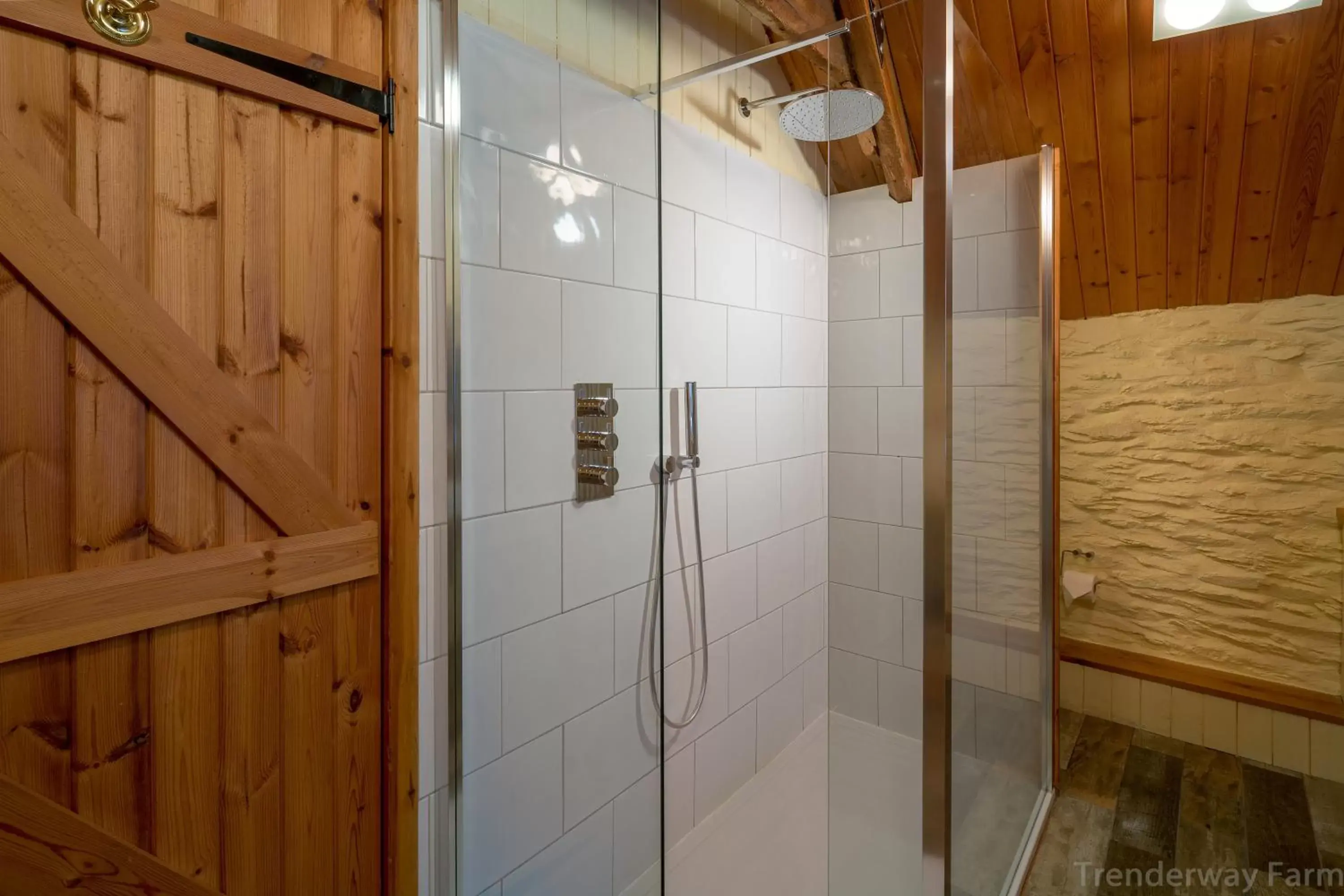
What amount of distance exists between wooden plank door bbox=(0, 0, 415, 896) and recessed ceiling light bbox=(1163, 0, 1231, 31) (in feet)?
6.17

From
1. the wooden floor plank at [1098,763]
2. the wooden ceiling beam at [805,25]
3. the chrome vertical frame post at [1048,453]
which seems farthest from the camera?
the wooden floor plank at [1098,763]

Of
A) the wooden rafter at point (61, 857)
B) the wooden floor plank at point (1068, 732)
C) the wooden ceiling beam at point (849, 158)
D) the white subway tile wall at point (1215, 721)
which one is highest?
the wooden ceiling beam at point (849, 158)

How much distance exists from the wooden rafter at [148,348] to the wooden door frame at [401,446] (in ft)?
0.43

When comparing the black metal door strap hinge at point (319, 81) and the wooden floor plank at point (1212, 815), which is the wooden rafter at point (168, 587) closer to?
the black metal door strap hinge at point (319, 81)

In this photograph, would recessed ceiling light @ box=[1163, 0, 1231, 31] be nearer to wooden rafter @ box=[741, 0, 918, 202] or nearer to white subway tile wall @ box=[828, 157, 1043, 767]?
white subway tile wall @ box=[828, 157, 1043, 767]

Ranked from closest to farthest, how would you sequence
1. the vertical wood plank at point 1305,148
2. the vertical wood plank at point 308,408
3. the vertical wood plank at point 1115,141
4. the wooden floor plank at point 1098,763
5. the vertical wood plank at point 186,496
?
the vertical wood plank at point 186,496 → the vertical wood plank at point 308,408 → the vertical wood plank at point 1305,148 → the vertical wood plank at point 1115,141 → the wooden floor plank at point 1098,763

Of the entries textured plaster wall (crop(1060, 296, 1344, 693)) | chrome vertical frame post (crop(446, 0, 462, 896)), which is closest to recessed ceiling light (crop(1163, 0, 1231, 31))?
textured plaster wall (crop(1060, 296, 1344, 693))

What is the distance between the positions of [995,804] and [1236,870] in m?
0.97

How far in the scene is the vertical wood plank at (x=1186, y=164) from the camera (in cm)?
179

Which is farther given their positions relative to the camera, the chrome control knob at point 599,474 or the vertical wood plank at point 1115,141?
the vertical wood plank at point 1115,141

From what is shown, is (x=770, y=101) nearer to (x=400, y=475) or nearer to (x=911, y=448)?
(x=911, y=448)

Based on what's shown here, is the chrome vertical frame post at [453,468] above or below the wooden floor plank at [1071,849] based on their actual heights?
above

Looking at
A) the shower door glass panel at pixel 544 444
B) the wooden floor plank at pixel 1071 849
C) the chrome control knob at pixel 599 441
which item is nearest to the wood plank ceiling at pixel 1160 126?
the shower door glass panel at pixel 544 444

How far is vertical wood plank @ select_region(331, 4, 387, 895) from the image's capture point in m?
1.03
